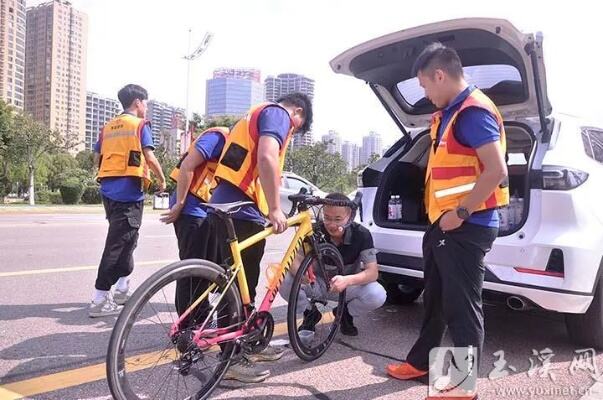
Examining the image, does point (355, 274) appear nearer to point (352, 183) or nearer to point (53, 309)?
point (53, 309)

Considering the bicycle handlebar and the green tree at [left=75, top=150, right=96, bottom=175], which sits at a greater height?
the green tree at [left=75, top=150, right=96, bottom=175]

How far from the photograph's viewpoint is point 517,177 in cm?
417

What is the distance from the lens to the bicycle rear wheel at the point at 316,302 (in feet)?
11.0

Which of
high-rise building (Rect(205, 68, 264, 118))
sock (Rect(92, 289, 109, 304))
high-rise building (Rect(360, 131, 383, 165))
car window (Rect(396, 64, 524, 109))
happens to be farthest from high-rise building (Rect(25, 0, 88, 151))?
car window (Rect(396, 64, 524, 109))

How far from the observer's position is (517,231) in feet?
11.0

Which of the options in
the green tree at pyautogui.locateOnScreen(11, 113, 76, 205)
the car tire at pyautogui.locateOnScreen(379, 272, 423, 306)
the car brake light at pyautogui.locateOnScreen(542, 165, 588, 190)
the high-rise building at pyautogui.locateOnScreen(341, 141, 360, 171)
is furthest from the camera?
the high-rise building at pyautogui.locateOnScreen(341, 141, 360, 171)

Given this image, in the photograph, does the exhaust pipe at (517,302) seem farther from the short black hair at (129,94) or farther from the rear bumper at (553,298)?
the short black hair at (129,94)

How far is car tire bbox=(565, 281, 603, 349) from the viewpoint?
3.39 meters

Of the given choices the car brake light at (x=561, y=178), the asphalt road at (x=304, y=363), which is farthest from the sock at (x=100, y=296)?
the car brake light at (x=561, y=178)

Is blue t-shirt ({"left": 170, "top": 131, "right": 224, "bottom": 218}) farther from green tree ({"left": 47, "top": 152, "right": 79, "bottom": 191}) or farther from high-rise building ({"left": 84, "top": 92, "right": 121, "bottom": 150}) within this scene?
high-rise building ({"left": 84, "top": 92, "right": 121, "bottom": 150})

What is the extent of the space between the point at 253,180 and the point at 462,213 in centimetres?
117

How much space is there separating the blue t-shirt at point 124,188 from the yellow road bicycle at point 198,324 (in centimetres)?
143

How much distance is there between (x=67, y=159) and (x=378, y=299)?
1803 inches

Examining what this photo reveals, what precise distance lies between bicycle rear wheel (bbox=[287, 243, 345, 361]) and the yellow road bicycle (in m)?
0.03
